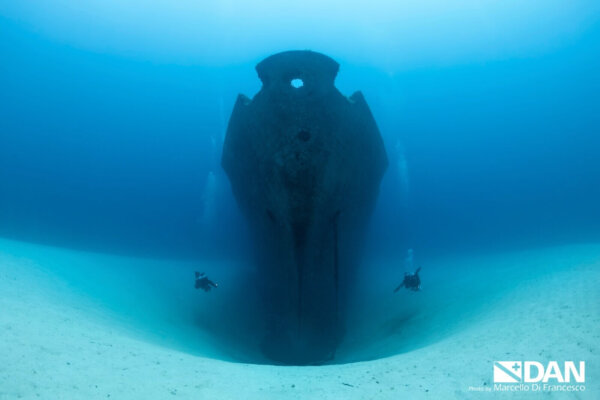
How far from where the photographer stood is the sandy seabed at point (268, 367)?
2838mm

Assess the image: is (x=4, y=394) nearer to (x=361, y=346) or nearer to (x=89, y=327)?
(x=89, y=327)

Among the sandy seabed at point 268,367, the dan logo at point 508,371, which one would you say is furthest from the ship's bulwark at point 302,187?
the dan logo at point 508,371

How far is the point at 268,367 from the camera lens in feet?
14.0

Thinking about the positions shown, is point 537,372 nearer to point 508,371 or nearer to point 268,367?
point 508,371

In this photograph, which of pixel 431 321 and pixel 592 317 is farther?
pixel 431 321

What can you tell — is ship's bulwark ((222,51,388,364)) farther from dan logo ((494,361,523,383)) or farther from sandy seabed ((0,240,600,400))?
dan logo ((494,361,523,383))

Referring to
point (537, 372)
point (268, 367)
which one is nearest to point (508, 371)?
point (537, 372)

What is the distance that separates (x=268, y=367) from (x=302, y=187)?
3136 millimetres

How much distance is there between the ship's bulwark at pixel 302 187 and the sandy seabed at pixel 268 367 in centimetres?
266

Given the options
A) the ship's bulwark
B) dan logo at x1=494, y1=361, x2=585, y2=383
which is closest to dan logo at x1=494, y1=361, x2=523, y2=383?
dan logo at x1=494, y1=361, x2=585, y2=383

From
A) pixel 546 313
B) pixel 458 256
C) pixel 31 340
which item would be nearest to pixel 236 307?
pixel 31 340

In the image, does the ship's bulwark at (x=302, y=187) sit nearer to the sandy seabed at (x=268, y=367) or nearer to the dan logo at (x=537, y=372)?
the sandy seabed at (x=268, y=367)

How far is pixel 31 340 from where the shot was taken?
3.41m

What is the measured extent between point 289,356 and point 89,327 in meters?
3.89
